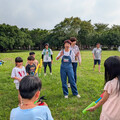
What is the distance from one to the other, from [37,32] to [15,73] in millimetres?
60558

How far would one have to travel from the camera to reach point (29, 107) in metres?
1.44

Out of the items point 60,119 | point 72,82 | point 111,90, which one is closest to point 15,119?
point 111,90

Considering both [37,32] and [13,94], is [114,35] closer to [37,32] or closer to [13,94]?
[37,32]

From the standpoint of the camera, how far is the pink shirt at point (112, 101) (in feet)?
5.94

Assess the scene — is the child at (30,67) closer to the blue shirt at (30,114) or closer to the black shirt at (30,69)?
the black shirt at (30,69)

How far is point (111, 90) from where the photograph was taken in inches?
71.6

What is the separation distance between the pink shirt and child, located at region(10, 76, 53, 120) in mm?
935

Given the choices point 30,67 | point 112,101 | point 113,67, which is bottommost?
point 112,101

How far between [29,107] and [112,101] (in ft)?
3.95

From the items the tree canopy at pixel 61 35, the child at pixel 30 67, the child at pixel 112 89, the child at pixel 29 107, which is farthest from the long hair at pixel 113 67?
the tree canopy at pixel 61 35

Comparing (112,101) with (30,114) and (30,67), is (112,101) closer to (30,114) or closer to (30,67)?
(30,114)

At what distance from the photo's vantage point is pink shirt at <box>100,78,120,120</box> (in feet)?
5.94

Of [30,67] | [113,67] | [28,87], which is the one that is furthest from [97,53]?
[28,87]

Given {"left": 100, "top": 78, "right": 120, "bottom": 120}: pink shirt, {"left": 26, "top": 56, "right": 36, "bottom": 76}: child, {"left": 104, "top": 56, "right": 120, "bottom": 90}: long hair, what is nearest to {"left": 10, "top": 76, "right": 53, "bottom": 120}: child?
{"left": 100, "top": 78, "right": 120, "bottom": 120}: pink shirt
